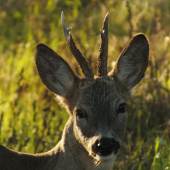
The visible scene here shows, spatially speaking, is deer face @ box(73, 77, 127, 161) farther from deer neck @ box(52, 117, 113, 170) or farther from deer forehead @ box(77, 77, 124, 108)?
deer neck @ box(52, 117, 113, 170)

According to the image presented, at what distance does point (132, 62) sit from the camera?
5.12m

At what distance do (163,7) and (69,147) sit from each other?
6795mm

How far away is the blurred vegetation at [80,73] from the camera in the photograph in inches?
235

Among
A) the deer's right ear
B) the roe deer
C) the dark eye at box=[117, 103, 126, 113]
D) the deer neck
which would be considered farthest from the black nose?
the deer's right ear

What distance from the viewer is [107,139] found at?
411 centimetres

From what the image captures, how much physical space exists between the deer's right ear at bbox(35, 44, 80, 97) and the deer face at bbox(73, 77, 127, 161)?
0.25 metres

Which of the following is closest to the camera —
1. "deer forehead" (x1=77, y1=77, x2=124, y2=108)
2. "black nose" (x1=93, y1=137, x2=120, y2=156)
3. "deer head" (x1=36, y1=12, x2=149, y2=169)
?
"black nose" (x1=93, y1=137, x2=120, y2=156)

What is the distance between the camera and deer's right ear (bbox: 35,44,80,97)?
4879 mm

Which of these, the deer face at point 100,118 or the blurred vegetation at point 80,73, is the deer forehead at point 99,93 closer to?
the deer face at point 100,118

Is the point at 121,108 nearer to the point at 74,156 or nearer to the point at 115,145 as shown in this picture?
the point at 115,145

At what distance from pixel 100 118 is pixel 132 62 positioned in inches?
41.2

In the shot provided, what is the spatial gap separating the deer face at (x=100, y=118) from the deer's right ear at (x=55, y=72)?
0.25 meters

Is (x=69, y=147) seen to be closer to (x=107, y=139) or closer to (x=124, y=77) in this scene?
(x=107, y=139)

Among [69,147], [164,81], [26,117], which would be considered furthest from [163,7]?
[69,147]
